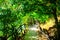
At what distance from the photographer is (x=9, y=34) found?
14734 mm

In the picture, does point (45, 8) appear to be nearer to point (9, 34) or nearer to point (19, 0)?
point (19, 0)

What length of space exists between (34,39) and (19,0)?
801cm

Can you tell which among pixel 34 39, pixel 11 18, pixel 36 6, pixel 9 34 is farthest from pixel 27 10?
pixel 34 39

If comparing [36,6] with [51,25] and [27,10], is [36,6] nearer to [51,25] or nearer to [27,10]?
[27,10]

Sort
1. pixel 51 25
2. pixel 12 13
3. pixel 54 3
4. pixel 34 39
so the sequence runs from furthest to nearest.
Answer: pixel 34 39, pixel 51 25, pixel 12 13, pixel 54 3

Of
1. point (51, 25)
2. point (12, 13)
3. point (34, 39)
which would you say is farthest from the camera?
point (34, 39)

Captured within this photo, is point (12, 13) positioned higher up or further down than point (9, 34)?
higher up

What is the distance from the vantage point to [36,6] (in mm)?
11727

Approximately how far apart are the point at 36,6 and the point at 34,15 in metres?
0.54

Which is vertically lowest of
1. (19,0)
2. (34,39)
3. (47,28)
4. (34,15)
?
(34,39)

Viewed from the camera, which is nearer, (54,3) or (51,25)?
(54,3)

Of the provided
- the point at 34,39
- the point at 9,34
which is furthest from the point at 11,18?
the point at 34,39

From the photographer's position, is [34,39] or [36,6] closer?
[36,6]

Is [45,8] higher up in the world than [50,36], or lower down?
higher up
